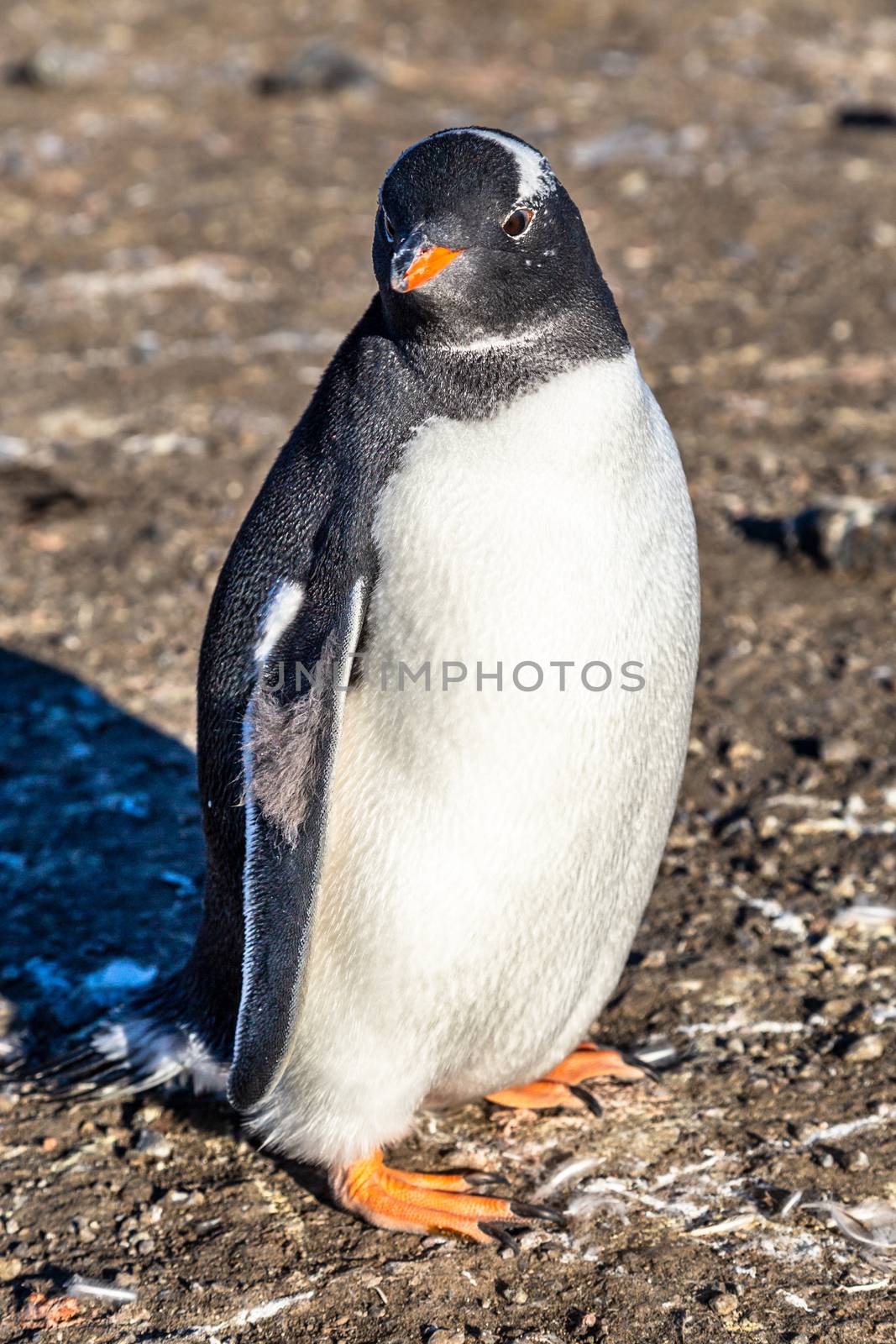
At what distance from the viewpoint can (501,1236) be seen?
8.45ft

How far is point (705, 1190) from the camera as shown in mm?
2695

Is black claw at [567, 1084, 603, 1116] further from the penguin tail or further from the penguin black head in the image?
the penguin black head

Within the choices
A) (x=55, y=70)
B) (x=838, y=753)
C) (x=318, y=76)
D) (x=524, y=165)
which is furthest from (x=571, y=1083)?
(x=55, y=70)

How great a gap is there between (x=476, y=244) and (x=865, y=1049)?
163 cm

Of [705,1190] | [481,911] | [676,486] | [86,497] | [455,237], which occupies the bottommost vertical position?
[86,497]

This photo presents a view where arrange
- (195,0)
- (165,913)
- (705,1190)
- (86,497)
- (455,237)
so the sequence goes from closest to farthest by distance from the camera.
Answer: (455,237) → (705,1190) → (165,913) → (86,497) → (195,0)

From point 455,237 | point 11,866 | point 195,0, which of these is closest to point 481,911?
point 455,237

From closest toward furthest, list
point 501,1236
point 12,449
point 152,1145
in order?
point 501,1236, point 152,1145, point 12,449

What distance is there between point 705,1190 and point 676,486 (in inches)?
45.6

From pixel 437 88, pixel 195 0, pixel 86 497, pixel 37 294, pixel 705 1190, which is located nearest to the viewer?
pixel 705 1190

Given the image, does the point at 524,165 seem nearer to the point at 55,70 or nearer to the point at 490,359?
the point at 490,359

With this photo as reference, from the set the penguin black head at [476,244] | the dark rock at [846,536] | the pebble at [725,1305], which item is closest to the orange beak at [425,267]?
the penguin black head at [476,244]

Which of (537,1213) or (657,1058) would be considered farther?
(657,1058)

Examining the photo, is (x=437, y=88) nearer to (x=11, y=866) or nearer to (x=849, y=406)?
(x=849, y=406)
